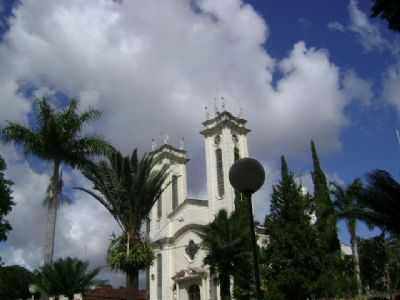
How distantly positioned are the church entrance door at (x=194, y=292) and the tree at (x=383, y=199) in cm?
2999

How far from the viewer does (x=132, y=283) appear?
1673 cm

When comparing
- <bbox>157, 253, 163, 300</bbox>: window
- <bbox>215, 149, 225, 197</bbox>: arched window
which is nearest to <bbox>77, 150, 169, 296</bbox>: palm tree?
<bbox>215, 149, 225, 197</bbox>: arched window

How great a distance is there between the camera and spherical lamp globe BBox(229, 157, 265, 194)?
7207 mm

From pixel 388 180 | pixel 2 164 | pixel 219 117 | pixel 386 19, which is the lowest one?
pixel 388 180

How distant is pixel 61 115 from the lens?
65.5ft

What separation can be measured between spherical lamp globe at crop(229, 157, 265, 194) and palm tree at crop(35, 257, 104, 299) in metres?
25.5

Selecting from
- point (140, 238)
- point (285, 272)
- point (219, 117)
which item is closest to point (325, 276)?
point (285, 272)

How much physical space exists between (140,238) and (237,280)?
563 inches

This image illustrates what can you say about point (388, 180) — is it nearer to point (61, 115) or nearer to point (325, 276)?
point (325, 276)

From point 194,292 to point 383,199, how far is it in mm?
31749

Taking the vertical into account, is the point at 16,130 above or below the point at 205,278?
above

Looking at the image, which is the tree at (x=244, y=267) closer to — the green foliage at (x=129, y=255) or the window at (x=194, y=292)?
the green foliage at (x=129, y=255)

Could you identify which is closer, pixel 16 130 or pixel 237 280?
pixel 16 130

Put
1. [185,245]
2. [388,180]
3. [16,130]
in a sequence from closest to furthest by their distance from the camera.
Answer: [388,180] → [16,130] → [185,245]
